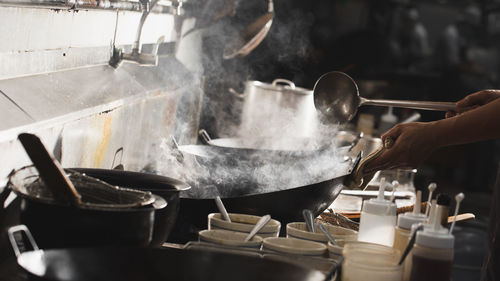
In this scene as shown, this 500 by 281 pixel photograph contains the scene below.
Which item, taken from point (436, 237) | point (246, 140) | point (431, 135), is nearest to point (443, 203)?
point (436, 237)

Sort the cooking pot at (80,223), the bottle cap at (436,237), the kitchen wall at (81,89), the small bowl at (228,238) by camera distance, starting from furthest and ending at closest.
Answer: the kitchen wall at (81,89), the small bowl at (228,238), the bottle cap at (436,237), the cooking pot at (80,223)

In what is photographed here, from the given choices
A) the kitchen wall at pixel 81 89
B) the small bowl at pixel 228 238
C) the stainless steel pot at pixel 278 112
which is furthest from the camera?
the stainless steel pot at pixel 278 112

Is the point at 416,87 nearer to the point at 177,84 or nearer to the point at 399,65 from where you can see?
the point at 399,65

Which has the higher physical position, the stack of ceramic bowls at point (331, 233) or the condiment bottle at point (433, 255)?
the condiment bottle at point (433, 255)

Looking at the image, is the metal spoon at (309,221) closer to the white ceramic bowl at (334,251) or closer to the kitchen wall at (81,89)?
the white ceramic bowl at (334,251)

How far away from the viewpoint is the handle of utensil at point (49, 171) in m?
1.51

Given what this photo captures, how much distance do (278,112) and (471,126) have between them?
221cm

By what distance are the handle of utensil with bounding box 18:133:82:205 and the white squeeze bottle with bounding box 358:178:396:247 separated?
909mm

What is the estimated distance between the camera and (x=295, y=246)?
1857 mm

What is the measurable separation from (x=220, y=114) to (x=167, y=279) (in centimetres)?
409

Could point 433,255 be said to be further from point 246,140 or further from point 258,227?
point 246,140

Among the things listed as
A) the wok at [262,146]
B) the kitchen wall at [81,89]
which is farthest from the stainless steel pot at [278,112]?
the kitchen wall at [81,89]

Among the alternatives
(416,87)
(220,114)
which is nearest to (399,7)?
(416,87)

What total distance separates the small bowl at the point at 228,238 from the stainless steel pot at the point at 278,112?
2.20 m
